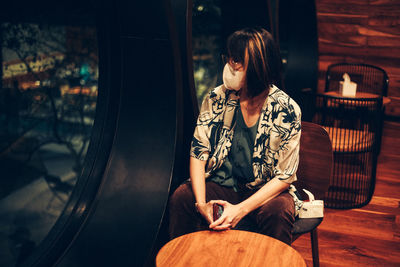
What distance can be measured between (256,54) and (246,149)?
416 mm

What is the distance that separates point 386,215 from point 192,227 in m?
2.01

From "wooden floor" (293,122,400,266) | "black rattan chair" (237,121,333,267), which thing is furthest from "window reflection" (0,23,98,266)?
"wooden floor" (293,122,400,266)

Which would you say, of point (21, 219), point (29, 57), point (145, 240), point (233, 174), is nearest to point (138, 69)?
point (233, 174)

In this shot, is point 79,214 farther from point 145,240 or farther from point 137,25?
point 137,25

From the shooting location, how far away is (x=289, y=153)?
1.63 m

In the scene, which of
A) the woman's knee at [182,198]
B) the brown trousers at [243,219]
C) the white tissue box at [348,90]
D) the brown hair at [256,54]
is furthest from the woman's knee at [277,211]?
the white tissue box at [348,90]

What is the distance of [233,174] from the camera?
1787 mm

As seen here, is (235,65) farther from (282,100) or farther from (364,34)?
(364,34)

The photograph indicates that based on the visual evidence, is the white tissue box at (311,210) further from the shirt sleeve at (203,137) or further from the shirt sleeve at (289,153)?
the shirt sleeve at (203,137)

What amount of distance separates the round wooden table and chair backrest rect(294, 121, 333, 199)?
598 mm

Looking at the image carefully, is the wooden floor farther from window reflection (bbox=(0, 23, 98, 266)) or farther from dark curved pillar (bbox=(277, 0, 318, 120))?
dark curved pillar (bbox=(277, 0, 318, 120))

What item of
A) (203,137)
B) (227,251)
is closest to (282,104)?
(203,137)

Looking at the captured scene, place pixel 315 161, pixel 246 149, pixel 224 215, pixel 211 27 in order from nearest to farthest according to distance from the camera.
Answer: pixel 224 215 → pixel 246 149 → pixel 315 161 → pixel 211 27

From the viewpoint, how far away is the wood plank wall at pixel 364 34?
5457 mm
